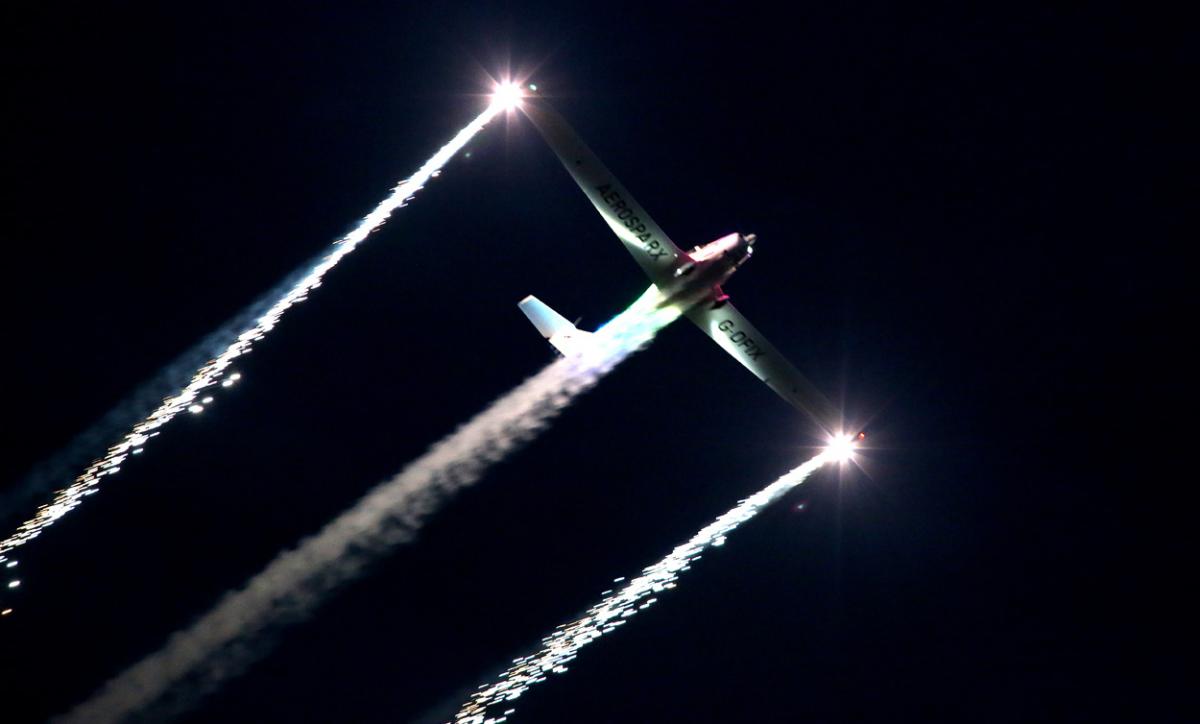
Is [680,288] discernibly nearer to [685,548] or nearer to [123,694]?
[685,548]

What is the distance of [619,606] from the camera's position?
43.7 meters

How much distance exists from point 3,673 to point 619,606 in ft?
70.5

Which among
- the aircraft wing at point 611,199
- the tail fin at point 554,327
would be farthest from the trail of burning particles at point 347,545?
the aircraft wing at point 611,199

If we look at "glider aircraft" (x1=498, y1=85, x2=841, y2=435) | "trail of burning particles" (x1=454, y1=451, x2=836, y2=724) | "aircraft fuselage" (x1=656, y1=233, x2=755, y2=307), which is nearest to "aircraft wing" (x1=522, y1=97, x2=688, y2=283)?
"glider aircraft" (x1=498, y1=85, x2=841, y2=435)

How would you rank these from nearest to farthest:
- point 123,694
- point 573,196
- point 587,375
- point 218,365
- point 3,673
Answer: point 123,694 < point 3,673 < point 218,365 < point 587,375 < point 573,196

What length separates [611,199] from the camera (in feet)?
143

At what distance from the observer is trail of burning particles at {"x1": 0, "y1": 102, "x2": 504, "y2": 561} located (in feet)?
127

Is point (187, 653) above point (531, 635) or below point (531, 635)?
above

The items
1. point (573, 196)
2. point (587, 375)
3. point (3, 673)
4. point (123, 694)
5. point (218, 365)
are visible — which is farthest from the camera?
point (573, 196)

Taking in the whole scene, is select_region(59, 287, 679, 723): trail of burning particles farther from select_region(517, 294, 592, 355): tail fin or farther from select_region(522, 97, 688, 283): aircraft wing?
select_region(522, 97, 688, 283): aircraft wing

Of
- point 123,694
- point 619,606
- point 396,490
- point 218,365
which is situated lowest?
point 619,606

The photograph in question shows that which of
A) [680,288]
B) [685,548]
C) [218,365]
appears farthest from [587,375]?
[218,365]

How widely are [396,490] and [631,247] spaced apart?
1272 centimetres

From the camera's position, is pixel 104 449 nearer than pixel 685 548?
Yes
